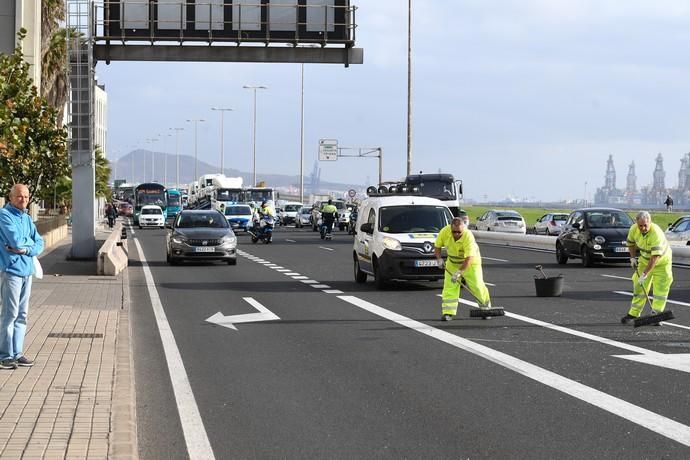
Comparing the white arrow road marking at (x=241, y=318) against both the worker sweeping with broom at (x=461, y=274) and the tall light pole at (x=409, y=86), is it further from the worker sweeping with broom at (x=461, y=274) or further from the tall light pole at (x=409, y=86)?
the tall light pole at (x=409, y=86)

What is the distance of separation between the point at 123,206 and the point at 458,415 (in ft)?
310

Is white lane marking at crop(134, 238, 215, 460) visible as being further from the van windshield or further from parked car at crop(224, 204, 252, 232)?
parked car at crop(224, 204, 252, 232)

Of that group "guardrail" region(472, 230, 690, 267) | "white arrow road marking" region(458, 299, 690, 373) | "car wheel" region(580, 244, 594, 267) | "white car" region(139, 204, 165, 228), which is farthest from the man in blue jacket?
"white car" region(139, 204, 165, 228)

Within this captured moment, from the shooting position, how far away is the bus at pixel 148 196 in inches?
3059

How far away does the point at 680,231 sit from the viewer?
33.8m

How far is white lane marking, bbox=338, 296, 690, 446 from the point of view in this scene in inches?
316

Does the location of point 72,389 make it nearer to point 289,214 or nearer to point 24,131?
point 24,131

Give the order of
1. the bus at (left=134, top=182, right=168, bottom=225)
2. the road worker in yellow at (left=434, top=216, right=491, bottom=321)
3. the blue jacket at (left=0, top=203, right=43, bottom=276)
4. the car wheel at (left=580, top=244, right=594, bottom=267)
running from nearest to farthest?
the blue jacket at (left=0, top=203, right=43, bottom=276) < the road worker in yellow at (left=434, top=216, right=491, bottom=321) < the car wheel at (left=580, top=244, right=594, bottom=267) < the bus at (left=134, top=182, right=168, bottom=225)

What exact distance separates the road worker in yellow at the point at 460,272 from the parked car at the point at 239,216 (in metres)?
42.8

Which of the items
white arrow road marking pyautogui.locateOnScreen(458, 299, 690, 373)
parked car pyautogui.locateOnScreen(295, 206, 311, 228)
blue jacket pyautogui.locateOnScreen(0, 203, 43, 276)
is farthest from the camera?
parked car pyautogui.locateOnScreen(295, 206, 311, 228)

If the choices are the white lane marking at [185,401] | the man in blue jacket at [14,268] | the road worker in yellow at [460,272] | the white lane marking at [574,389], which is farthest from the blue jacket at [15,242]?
the road worker in yellow at [460,272]

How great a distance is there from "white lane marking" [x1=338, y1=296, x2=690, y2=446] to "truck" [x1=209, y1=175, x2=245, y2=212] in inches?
2339

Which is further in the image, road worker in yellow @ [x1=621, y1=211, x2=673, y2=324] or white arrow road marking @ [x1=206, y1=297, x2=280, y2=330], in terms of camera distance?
white arrow road marking @ [x1=206, y1=297, x2=280, y2=330]

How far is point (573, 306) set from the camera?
59.5 ft
